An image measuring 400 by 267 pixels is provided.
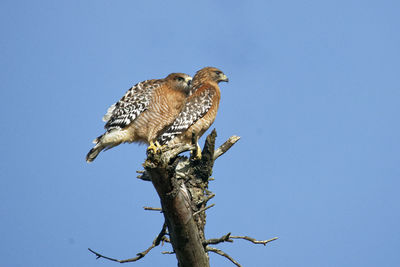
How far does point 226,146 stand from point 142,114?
1813 mm

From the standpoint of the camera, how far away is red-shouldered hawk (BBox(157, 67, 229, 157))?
893cm

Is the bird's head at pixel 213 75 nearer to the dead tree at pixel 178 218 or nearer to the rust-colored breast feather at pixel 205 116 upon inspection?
the rust-colored breast feather at pixel 205 116

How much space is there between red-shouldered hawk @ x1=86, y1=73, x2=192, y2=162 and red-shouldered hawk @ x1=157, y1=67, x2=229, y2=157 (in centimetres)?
15

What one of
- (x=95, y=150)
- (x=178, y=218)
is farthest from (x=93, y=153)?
(x=178, y=218)

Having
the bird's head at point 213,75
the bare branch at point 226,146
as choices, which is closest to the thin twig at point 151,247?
the bare branch at point 226,146

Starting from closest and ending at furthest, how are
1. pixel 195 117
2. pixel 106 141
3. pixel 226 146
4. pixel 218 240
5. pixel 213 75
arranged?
pixel 218 240 < pixel 226 146 < pixel 106 141 < pixel 195 117 < pixel 213 75

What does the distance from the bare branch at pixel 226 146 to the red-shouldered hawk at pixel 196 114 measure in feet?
2.49

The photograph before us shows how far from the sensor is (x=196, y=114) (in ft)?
30.1

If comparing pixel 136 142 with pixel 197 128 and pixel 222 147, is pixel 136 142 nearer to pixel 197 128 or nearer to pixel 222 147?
pixel 197 128

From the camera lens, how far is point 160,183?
5375 millimetres

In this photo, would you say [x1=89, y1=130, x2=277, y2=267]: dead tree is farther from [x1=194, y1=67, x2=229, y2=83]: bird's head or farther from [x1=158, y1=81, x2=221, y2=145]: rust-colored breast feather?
[x1=194, y1=67, x2=229, y2=83]: bird's head

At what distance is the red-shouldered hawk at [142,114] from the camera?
8711 mm

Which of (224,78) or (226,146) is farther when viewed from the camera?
(224,78)

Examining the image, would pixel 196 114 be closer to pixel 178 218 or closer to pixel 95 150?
pixel 95 150
